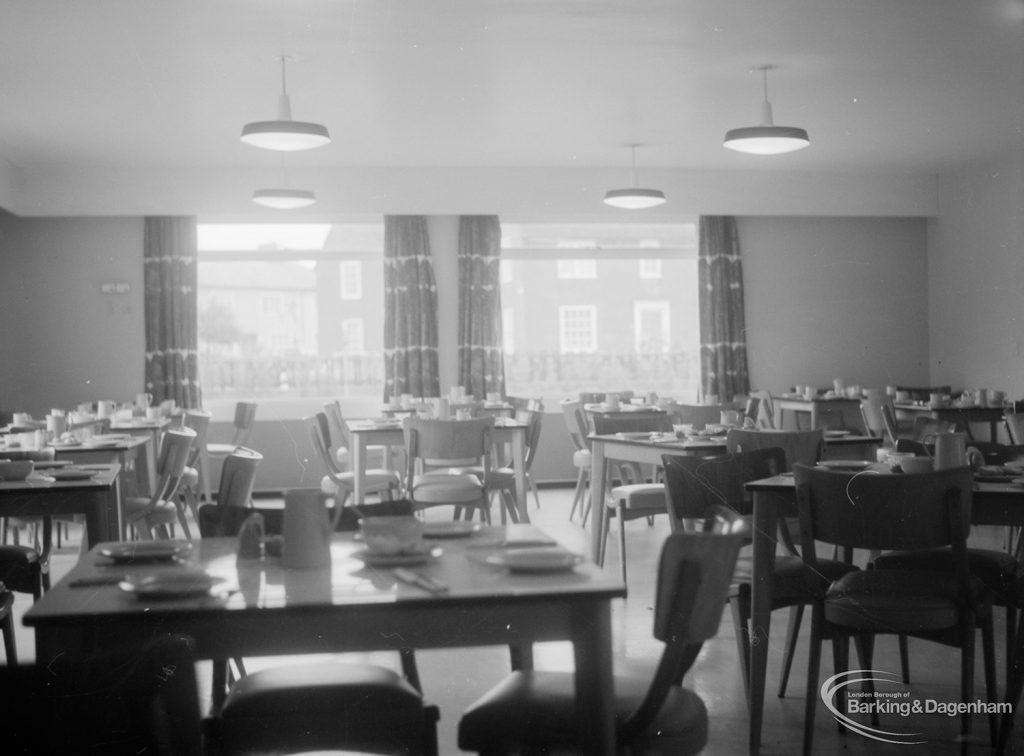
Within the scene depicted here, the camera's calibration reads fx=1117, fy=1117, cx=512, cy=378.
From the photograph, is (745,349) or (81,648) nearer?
(81,648)

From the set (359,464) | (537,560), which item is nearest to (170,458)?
(359,464)

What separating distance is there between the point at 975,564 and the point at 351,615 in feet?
7.44

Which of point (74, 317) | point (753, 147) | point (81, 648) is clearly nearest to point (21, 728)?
point (81, 648)

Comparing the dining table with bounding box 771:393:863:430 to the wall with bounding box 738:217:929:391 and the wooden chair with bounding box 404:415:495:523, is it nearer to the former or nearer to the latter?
the wall with bounding box 738:217:929:391

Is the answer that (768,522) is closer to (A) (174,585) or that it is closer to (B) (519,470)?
(A) (174,585)

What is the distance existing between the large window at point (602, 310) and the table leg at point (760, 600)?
25.3ft

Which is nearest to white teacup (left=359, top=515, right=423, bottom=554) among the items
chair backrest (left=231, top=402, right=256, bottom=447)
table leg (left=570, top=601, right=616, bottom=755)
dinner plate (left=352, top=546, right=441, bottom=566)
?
dinner plate (left=352, top=546, right=441, bottom=566)

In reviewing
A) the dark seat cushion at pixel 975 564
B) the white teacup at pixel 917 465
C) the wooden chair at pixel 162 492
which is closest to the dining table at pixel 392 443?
the wooden chair at pixel 162 492

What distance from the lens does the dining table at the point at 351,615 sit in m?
1.97

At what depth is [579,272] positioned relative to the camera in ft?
37.1

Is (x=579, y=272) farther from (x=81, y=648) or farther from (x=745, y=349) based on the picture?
(x=81, y=648)

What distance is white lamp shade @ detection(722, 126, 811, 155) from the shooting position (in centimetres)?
639

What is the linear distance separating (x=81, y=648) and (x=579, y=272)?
9591 mm

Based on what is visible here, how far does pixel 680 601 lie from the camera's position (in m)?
2.10
